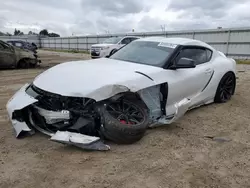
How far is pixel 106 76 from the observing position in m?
3.64

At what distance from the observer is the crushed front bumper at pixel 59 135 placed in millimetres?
3178

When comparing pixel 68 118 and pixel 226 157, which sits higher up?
pixel 68 118

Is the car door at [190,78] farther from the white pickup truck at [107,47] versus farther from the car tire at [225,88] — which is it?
the white pickup truck at [107,47]

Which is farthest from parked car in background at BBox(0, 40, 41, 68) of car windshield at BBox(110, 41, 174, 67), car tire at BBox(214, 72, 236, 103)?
car tire at BBox(214, 72, 236, 103)

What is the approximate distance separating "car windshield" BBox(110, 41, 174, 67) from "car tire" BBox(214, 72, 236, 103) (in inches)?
61.9

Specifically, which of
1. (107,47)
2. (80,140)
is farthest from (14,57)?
(80,140)

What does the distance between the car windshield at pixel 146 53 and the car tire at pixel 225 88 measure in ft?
5.16

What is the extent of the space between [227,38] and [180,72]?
52.0 ft

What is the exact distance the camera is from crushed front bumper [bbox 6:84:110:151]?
3.18 meters

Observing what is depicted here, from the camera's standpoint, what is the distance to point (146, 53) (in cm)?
470

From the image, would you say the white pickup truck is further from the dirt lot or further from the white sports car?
the dirt lot

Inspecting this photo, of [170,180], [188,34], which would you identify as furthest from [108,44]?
[170,180]

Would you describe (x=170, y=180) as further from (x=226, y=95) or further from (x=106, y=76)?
(x=226, y=95)

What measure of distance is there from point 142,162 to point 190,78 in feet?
6.62
